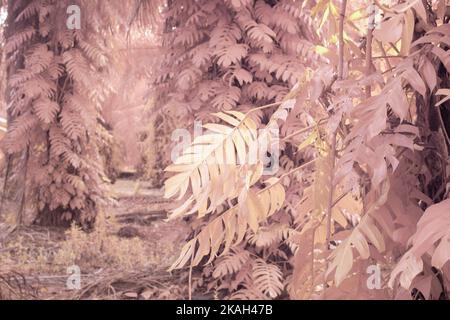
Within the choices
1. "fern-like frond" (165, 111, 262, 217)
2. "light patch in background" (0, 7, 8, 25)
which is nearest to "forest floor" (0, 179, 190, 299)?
"light patch in background" (0, 7, 8, 25)

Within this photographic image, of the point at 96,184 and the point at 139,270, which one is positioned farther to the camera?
the point at 96,184

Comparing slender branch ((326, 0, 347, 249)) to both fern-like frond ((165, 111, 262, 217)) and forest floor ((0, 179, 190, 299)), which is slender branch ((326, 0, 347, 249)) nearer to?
→ fern-like frond ((165, 111, 262, 217))

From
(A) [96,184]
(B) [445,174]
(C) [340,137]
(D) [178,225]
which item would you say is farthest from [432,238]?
(A) [96,184]

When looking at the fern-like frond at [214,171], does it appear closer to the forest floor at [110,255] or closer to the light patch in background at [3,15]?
the forest floor at [110,255]

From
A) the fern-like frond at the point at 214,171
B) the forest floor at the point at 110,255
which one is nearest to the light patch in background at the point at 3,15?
the forest floor at the point at 110,255

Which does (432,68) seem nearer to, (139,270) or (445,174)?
(445,174)

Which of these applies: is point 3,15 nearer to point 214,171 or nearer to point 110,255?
point 110,255

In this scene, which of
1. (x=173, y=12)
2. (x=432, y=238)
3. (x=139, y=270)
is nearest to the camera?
(x=432, y=238)

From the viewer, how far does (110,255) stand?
1875 millimetres

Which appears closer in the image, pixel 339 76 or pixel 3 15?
pixel 339 76

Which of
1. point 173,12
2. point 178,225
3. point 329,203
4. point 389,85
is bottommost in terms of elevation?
point 178,225

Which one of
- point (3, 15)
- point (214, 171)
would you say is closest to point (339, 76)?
point (214, 171)
